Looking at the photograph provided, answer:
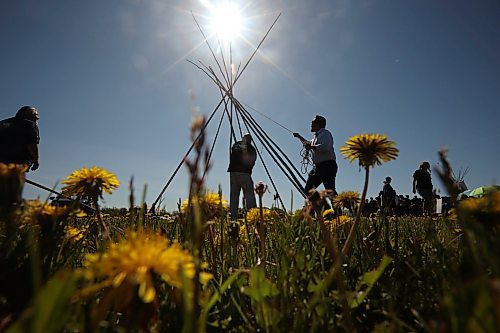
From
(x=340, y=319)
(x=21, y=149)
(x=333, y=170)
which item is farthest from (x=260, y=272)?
(x=333, y=170)

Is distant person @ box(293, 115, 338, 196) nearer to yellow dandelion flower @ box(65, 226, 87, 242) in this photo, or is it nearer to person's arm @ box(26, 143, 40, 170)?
person's arm @ box(26, 143, 40, 170)

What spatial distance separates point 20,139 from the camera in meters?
4.61

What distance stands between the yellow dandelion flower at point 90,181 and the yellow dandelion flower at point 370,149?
0.92 m

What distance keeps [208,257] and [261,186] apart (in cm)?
46

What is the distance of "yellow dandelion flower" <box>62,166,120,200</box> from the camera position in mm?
1287

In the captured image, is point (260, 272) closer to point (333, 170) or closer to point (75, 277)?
point (75, 277)

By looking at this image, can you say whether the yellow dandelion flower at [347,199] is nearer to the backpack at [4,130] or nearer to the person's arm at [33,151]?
the person's arm at [33,151]

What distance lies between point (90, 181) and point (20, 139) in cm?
420

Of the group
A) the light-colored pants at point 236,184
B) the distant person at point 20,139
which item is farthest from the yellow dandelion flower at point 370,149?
the light-colored pants at point 236,184

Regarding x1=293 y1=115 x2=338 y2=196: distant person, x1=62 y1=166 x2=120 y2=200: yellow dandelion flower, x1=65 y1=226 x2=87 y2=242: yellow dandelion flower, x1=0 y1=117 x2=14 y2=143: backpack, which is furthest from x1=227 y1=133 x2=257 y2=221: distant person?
x1=62 y1=166 x2=120 y2=200: yellow dandelion flower

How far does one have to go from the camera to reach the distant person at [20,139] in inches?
179

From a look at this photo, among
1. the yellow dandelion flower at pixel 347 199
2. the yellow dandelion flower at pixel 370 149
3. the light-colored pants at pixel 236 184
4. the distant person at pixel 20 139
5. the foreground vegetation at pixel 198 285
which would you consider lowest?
the foreground vegetation at pixel 198 285

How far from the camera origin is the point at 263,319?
79 centimetres

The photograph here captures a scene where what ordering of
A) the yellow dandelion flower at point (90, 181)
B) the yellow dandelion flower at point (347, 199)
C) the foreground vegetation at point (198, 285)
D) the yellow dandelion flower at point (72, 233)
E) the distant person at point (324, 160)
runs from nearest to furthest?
the foreground vegetation at point (198, 285), the yellow dandelion flower at point (72, 233), the yellow dandelion flower at point (90, 181), the yellow dandelion flower at point (347, 199), the distant person at point (324, 160)
